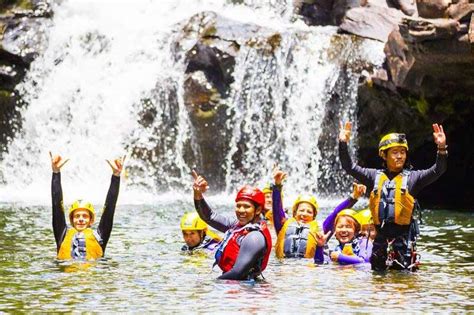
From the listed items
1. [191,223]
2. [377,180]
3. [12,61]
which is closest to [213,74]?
[12,61]

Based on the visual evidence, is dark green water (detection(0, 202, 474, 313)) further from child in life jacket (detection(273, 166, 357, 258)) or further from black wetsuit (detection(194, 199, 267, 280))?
child in life jacket (detection(273, 166, 357, 258))

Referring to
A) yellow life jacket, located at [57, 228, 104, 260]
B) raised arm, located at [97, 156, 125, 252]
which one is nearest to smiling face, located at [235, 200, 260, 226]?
raised arm, located at [97, 156, 125, 252]

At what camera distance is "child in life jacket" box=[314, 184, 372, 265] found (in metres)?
13.1

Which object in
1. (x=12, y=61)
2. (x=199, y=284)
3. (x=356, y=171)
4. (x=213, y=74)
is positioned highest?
(x=12, y=61)

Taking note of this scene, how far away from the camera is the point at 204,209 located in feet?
37.4

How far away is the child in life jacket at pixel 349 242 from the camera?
13.1 metres

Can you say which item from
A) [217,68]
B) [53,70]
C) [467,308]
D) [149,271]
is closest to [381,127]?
[217,68]

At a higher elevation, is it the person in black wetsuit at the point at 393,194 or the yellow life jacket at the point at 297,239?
the person in black wetsuit at the point at 393,194

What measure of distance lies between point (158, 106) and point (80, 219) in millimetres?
16840

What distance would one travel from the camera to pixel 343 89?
1061 inches

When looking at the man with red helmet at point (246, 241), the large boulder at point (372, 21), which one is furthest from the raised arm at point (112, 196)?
the large boulder at point (372, 21)

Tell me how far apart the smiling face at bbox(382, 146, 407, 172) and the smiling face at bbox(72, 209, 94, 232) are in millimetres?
3739

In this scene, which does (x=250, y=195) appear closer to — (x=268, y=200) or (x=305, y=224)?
(x=305, y=224)

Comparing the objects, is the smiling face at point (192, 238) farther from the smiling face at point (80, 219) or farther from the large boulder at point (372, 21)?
the large boulder at point (372, 21)
